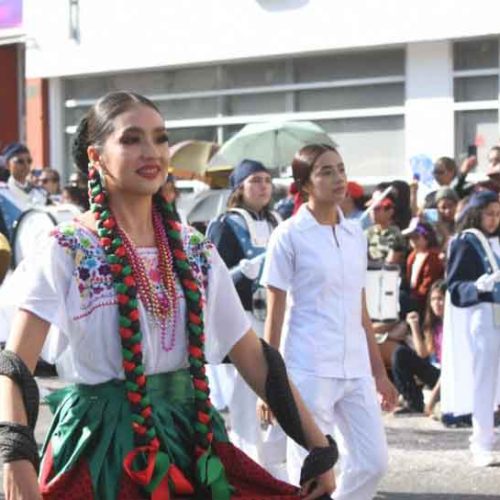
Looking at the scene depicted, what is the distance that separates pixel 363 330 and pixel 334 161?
0.84m

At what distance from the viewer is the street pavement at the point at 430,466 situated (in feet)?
27.7

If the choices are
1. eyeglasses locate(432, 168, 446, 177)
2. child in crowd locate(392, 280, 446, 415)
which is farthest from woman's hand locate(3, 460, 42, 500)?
eyeglasses locate(432, 168, 446, 177)

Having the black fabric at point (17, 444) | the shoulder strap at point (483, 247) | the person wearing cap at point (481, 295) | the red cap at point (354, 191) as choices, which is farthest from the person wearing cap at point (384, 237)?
the black fabric at point (17, 444)

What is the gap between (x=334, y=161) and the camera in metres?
Result: 7.23

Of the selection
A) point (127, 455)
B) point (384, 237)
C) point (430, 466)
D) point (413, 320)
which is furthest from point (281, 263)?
point (384, 237)

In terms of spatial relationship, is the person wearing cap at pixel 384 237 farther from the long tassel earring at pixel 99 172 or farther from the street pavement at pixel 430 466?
the long tassel earring at pixel 99 172

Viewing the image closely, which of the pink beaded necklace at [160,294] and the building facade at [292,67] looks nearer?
the pink beaded necklace at [160,294]

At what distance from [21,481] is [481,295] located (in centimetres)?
588

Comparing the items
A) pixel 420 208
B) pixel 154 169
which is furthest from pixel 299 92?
pixel 154 169

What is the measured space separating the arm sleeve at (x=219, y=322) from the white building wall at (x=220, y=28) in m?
13.8

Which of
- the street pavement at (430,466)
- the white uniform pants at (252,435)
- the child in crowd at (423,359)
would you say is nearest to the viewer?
the white uniform pants at (252,435)

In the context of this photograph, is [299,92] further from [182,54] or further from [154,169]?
[154,169]

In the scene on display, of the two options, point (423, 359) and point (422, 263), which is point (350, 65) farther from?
point (423, 359)

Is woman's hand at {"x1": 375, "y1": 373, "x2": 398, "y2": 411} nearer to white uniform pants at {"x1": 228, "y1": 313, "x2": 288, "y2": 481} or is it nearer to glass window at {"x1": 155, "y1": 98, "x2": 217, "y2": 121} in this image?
white uniform pants at {"x1": 228, "y1": 313, "x2": 288, "y2": 481}
